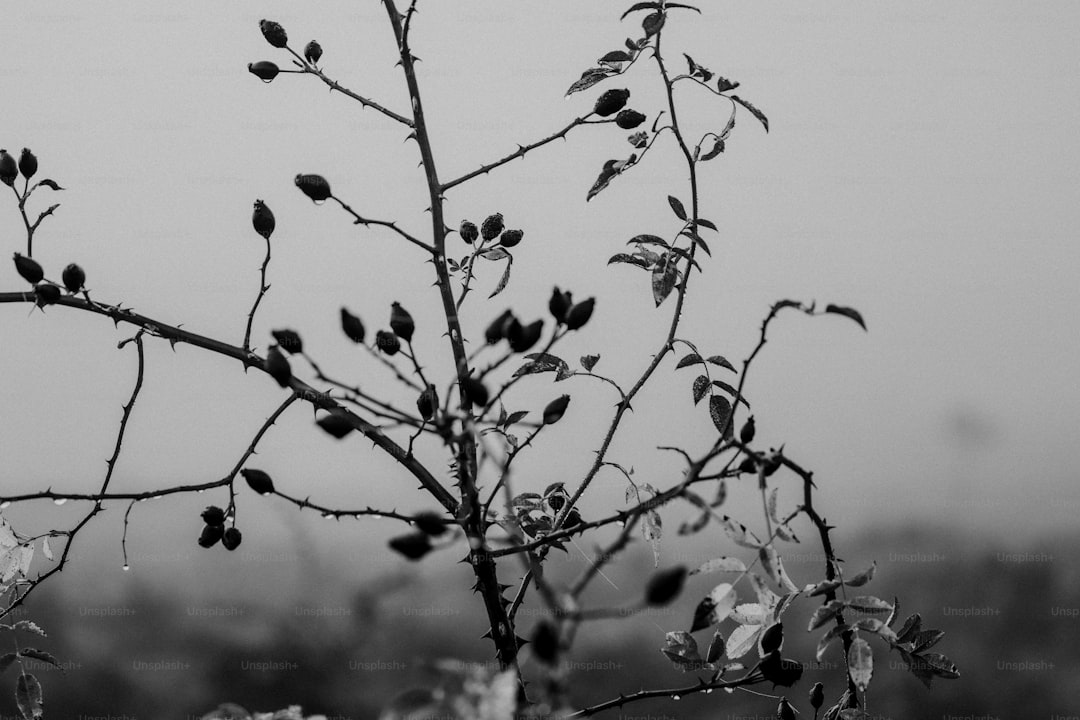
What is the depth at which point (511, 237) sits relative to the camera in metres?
1.00

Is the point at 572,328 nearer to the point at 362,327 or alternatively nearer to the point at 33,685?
the point at 362,327

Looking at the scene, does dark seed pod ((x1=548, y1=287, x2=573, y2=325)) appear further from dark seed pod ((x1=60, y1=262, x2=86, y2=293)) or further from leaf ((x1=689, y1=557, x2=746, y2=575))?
dark seed pod ((x1=60, y1=262, x2=86, y2=293))

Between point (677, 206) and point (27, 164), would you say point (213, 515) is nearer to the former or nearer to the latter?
point (27, 164)

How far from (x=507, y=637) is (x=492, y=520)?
0.15 meters

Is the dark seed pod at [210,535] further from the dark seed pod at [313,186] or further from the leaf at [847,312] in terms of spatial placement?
the leaf at [847,312]

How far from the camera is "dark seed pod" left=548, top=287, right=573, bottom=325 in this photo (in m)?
0.65

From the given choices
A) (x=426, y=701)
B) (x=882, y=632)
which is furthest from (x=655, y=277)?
(x=426, y=701)

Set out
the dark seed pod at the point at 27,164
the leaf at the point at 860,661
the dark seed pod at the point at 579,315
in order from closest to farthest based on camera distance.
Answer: the dark seed pod at the point at 579,315
the leaf at the point at 860,661
the dark seed pod at the point at 27,164

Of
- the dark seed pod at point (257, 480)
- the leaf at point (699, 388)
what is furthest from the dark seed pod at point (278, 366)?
the leaf at point (699, 388)

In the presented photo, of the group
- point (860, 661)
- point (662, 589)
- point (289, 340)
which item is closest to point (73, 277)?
point (289, 340)

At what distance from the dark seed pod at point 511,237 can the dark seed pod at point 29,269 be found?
433 millimetres

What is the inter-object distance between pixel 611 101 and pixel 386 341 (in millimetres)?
352

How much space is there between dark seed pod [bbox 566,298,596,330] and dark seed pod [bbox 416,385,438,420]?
0.13 metres

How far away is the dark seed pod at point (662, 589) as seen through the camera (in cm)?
45
